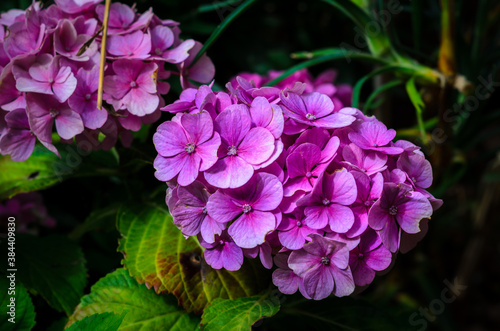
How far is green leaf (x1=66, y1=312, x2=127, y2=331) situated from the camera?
574mm

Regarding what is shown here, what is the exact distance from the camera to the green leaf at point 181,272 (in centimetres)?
67

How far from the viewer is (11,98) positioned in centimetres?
68

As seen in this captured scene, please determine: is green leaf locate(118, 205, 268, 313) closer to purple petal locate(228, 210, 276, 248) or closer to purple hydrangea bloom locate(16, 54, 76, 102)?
purple petal locate(228, 210, 276, 248)

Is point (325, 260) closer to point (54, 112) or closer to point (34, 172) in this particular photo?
point (54, 112)

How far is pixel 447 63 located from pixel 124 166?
751mm

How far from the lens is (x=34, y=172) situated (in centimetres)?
87

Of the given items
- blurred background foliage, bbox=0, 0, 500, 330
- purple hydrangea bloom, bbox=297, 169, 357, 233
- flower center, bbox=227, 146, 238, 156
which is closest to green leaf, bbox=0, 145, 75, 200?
blurred background foliage, bbox=0, 0, 500, 330

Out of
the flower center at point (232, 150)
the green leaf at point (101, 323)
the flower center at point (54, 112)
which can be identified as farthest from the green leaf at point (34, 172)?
the flower center at point (232, 150)

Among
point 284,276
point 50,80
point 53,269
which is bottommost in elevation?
point 53,269

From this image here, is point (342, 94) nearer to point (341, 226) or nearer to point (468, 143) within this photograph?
point (468, 143)

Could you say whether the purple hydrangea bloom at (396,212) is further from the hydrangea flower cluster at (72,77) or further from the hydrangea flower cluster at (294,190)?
the hydrangea flower cluster at (72,77)

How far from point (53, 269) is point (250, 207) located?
0.50m

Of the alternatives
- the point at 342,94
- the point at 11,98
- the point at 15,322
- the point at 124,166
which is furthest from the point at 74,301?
the point at 342,94

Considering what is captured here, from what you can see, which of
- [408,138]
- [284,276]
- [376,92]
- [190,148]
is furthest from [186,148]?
[408,138]
